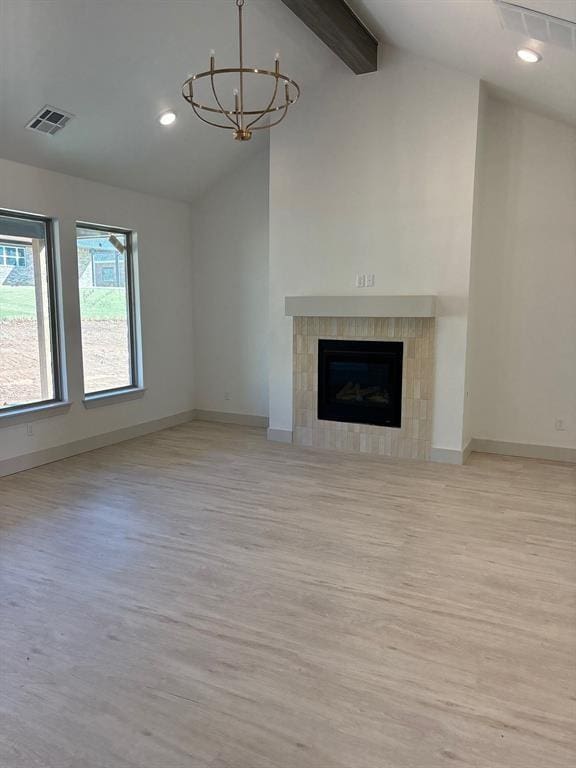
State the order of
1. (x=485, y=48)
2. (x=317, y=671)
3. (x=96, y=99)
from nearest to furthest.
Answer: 1. (x=317, y=671)
2. (x=485, y=48)
3. (x=96, y=99)

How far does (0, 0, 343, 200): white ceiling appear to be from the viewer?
11.9 ft

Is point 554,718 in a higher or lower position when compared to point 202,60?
lower

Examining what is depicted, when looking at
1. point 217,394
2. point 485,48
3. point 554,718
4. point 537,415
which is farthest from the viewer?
point 217,394

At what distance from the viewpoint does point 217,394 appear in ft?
22.8

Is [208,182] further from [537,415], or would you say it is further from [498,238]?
[537,415]

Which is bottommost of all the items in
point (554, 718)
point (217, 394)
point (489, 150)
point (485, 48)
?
point (554, 718)

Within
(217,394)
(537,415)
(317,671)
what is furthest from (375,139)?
(317,671)

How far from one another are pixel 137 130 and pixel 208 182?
1.55 m

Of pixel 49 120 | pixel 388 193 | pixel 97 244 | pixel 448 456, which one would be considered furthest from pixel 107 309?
pixel 448 456

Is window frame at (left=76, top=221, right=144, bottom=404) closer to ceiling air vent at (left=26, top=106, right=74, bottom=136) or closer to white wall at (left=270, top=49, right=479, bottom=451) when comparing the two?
ceiling air vent at (left=26, top=106, right=74, bottom=136)

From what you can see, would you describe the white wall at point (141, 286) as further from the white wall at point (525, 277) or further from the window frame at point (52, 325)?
the white wall at point (525, 277)

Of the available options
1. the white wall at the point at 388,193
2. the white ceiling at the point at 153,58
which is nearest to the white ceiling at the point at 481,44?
the white ceiling at the point at 153,58

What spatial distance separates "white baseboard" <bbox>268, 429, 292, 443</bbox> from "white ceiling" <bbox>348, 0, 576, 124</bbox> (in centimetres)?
361

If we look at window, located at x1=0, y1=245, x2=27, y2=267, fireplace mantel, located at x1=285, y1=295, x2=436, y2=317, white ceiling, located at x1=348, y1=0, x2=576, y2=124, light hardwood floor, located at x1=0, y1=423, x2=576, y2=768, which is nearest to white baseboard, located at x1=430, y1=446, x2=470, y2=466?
light hardwood floor, located at x1=0, y1=423, x2=576, y2=768
